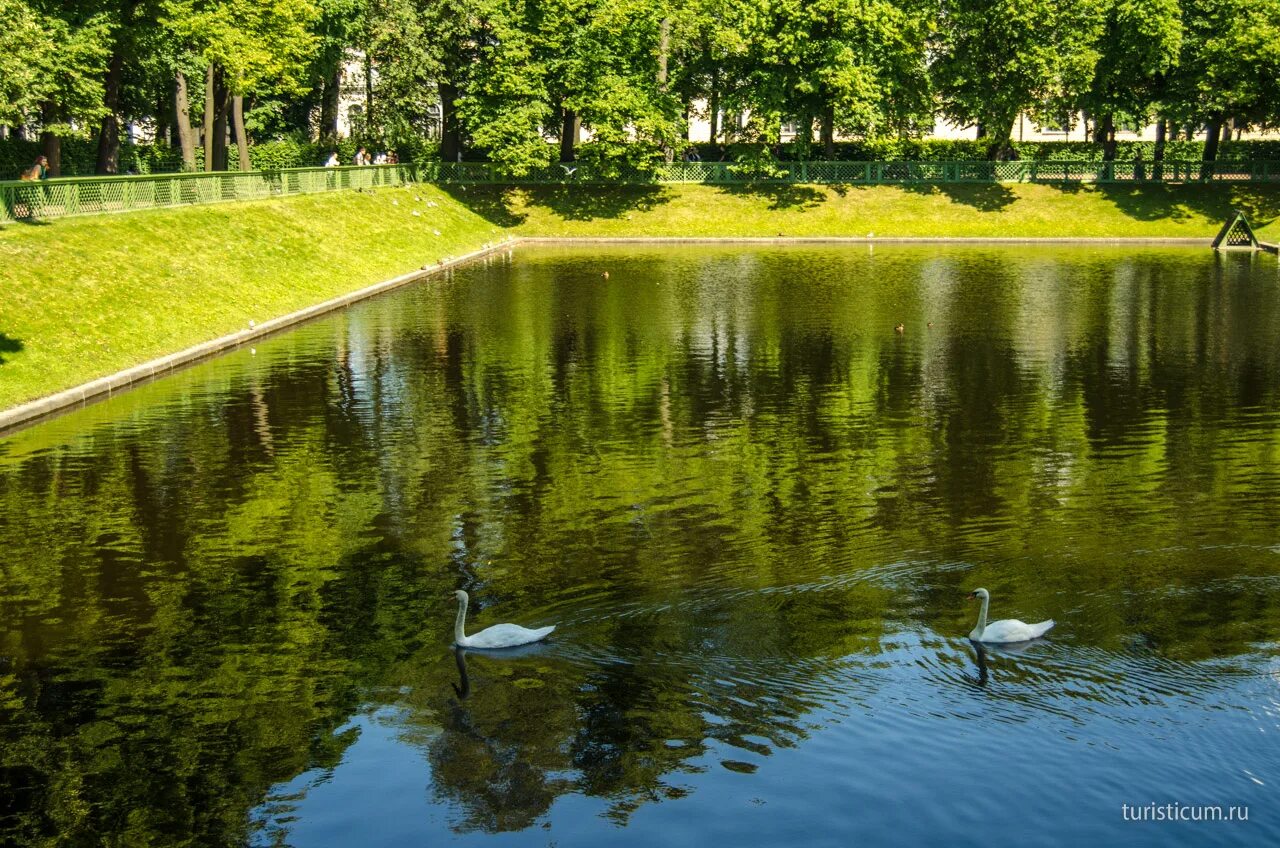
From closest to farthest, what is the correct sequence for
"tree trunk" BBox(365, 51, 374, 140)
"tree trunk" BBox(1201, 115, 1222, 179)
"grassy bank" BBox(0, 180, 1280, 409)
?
"grassy bank" BBox(0, 180, 1280, 409) → "tree trunk" BBox(1201, 115, 1222, 179) → "tree trunk" BBox(365, 51, 374, 140)

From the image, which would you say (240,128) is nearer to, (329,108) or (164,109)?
(164,109)

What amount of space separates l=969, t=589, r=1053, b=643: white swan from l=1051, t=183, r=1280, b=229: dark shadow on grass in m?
65.8

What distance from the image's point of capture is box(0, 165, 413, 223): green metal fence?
139 ft

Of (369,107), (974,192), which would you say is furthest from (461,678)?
(369,107)

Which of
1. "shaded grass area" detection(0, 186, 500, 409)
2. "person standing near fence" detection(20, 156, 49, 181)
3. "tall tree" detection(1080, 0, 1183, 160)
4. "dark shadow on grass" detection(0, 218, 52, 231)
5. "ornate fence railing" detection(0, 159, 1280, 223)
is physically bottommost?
"shaded grass area" detection(0, 186, 500, 409)

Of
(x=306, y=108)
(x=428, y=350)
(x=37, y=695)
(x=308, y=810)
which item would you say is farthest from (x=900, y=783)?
(x=306, y=108)

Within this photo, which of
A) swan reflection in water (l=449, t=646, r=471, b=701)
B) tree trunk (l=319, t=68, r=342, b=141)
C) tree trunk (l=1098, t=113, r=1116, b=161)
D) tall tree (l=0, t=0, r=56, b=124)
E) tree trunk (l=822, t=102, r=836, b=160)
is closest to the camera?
swan reflection in water (l=449, t=646, r=471, b=701)

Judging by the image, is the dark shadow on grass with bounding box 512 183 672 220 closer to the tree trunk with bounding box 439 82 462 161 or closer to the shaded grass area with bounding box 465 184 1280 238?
the shaded grass area with bounding box 465 184 1280 238

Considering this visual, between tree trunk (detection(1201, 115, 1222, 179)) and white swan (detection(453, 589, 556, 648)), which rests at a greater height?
tree trunk (detection(1201, 115, 1222, 179))

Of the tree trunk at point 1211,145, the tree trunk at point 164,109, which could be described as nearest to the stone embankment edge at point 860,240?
the tree trunk at point 1211,145

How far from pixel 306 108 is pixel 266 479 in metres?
74.2

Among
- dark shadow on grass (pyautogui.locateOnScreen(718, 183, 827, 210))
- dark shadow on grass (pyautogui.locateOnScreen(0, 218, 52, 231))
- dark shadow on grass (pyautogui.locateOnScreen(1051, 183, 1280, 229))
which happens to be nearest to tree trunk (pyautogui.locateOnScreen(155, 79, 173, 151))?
dark shadow on grass (pyautogui.locateOnScreen(718, 183, 827, 210))

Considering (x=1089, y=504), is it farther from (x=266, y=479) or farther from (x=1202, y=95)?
(x=1202, y=95)

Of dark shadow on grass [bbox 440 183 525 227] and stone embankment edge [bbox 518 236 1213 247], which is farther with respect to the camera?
dark shadow on grass [bbox 440 183 525 227]
